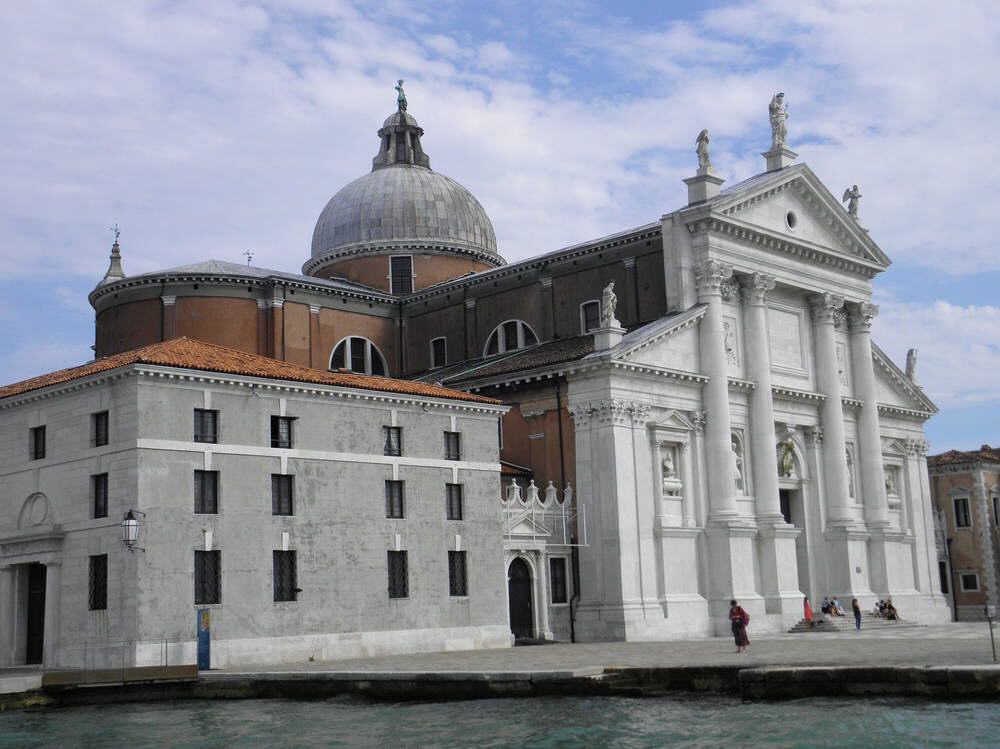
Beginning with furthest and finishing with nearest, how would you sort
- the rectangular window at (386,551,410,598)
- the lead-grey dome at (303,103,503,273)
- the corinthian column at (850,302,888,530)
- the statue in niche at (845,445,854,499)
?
the lead-grey dome at (303,103,503,273), the corinthian column at (850,302,888,530), the statue in niche at (845,445,854,499), the rectangular window at (386,551,410,598)

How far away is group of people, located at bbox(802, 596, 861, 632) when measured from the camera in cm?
3900

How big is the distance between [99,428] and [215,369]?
2.66 meters

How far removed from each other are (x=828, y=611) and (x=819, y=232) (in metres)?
12.6

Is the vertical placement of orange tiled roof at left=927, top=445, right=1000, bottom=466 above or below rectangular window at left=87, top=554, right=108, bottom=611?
above

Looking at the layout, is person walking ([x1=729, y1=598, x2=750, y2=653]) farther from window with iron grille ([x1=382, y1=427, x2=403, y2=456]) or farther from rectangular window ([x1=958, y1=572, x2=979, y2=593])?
rectangular window ([x1=958, y1=572, x2=979, y2=593])

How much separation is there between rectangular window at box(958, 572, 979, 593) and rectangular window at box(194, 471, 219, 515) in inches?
1691

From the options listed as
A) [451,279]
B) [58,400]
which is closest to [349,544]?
[58,400]

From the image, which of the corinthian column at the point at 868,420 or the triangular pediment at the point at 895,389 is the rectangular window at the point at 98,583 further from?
the triangular pediment at the point at 895,389

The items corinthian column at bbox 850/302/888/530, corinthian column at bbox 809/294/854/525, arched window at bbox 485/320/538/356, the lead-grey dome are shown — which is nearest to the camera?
corinthian column at bbox 809/294/854/525

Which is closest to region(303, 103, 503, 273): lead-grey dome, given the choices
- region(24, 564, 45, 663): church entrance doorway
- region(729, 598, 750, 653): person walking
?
region(24, 564, 45, 663): church entrance doorway

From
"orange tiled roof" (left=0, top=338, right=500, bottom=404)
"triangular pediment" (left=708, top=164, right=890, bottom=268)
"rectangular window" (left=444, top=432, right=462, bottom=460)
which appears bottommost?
"rectangular window" (left=444, top=432, right=462, bottom=460)

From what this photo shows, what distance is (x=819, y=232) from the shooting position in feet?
146

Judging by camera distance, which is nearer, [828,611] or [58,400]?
[58,400]

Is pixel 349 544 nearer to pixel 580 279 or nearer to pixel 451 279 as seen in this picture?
pixel 580 279
